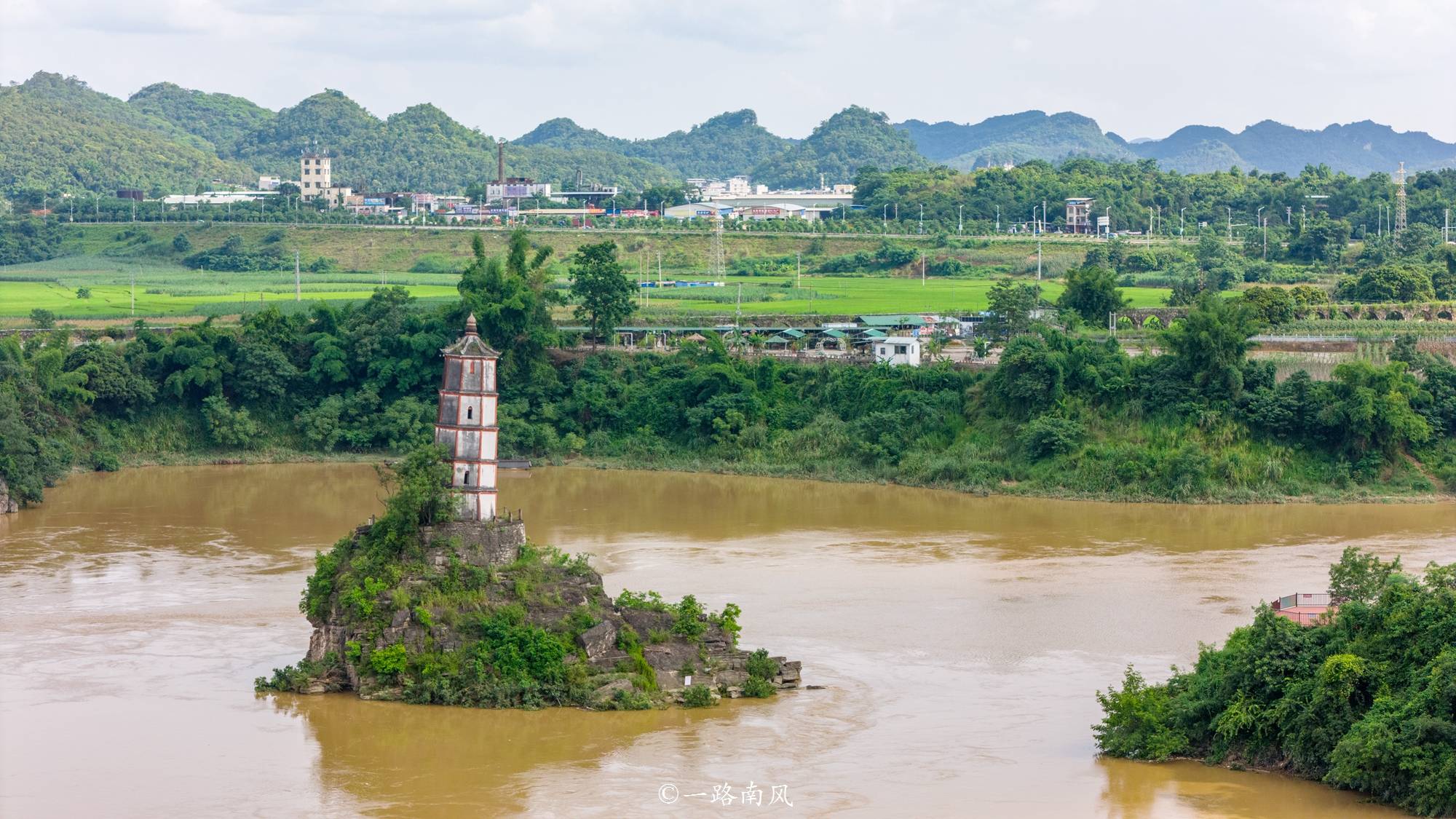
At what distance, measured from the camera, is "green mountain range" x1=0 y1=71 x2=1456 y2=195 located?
87.6m

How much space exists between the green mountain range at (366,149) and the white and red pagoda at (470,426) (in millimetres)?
66488

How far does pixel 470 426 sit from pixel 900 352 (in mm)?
19486

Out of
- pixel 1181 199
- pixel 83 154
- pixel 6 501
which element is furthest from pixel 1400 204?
pixel 83 154

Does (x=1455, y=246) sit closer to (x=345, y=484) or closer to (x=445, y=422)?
(x=345, y=484)

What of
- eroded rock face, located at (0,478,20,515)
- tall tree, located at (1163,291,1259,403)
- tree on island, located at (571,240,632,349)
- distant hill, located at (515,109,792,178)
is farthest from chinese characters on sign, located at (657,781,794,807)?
distant hill, located at (515,109,792,178)

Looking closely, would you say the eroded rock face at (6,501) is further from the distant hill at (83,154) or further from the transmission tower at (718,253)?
the distant hill at (83,154)

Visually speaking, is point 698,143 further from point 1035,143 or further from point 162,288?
point 162,288

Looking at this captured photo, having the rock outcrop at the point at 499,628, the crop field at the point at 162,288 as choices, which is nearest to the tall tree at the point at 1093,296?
the crop field at the point at 162,288

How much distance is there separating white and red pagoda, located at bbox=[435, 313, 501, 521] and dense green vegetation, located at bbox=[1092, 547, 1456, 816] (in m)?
7.36

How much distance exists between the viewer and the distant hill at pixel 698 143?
142875mm

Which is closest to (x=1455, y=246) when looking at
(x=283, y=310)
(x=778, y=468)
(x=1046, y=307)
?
(x=1046, y=307)

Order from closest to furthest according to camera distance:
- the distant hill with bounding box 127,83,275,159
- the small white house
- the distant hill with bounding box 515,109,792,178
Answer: the small white house → the distant hill with bounding box 127,83,275,159 → the distant hill with bounding box 515,109,792,178

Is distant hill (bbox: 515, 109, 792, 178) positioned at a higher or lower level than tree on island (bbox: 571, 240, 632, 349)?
higher

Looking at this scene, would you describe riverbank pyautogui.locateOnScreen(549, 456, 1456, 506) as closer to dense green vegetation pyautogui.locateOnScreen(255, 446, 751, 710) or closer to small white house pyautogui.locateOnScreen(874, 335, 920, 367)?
small white house pyautogui.locateOnScreen(874, 335, 920, 367)
